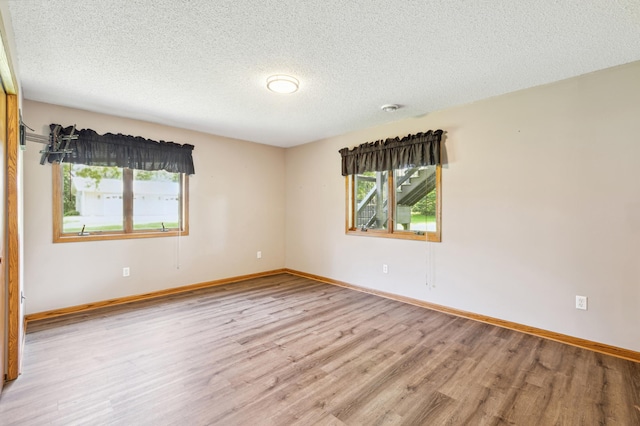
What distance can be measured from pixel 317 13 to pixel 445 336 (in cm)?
294

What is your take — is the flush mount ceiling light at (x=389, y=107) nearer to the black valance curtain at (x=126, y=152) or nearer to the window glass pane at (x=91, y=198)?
the black valance curtain at (x=126, y=152)

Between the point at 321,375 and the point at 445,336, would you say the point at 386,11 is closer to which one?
the point at 321,375

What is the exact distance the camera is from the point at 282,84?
2770 millimetres

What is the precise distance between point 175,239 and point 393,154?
3.36m

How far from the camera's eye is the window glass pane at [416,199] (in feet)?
12.5

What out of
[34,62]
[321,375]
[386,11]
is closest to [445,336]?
[321,375]

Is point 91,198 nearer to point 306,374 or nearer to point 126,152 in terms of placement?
point 126,152

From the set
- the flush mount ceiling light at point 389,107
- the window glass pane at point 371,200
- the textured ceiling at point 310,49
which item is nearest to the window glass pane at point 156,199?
the textured ceiling at point 310,49

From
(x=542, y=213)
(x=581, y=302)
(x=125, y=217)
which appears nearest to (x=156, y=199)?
(x=125, y=217)

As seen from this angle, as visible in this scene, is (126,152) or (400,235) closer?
(126,152)

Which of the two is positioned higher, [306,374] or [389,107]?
[389,107]

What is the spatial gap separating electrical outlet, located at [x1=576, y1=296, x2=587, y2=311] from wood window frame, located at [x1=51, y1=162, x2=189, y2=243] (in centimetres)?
474

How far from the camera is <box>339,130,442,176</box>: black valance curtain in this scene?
3.65 meters

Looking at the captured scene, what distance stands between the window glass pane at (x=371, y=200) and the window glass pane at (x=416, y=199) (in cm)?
22
